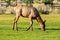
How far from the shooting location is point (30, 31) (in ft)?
74.7

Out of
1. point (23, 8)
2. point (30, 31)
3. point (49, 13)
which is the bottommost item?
point (49, 13)

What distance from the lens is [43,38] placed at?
19.0 meters

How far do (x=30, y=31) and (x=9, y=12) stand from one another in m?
22.6

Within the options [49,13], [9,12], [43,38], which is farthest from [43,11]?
[43,38]

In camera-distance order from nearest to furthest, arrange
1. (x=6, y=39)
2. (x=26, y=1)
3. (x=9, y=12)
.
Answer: (x=6, y=39) < (x=9, y=12) < (x=26, y=1)

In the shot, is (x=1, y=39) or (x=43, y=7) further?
(x=43, y=7)

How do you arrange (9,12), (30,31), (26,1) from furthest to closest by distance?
(26,1) → (9,12) → (30,31)

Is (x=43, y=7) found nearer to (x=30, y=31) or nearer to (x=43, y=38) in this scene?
(x=30, y=31)

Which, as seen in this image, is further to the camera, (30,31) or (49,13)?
(49,13)

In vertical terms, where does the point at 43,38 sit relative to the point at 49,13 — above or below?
above

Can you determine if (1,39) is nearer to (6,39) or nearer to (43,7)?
(6,39)

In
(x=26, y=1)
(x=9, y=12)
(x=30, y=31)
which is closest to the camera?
(x=30, y=31)

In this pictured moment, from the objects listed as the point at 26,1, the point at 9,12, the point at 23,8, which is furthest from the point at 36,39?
the point at 26,1

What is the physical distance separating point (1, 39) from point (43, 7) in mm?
29302
